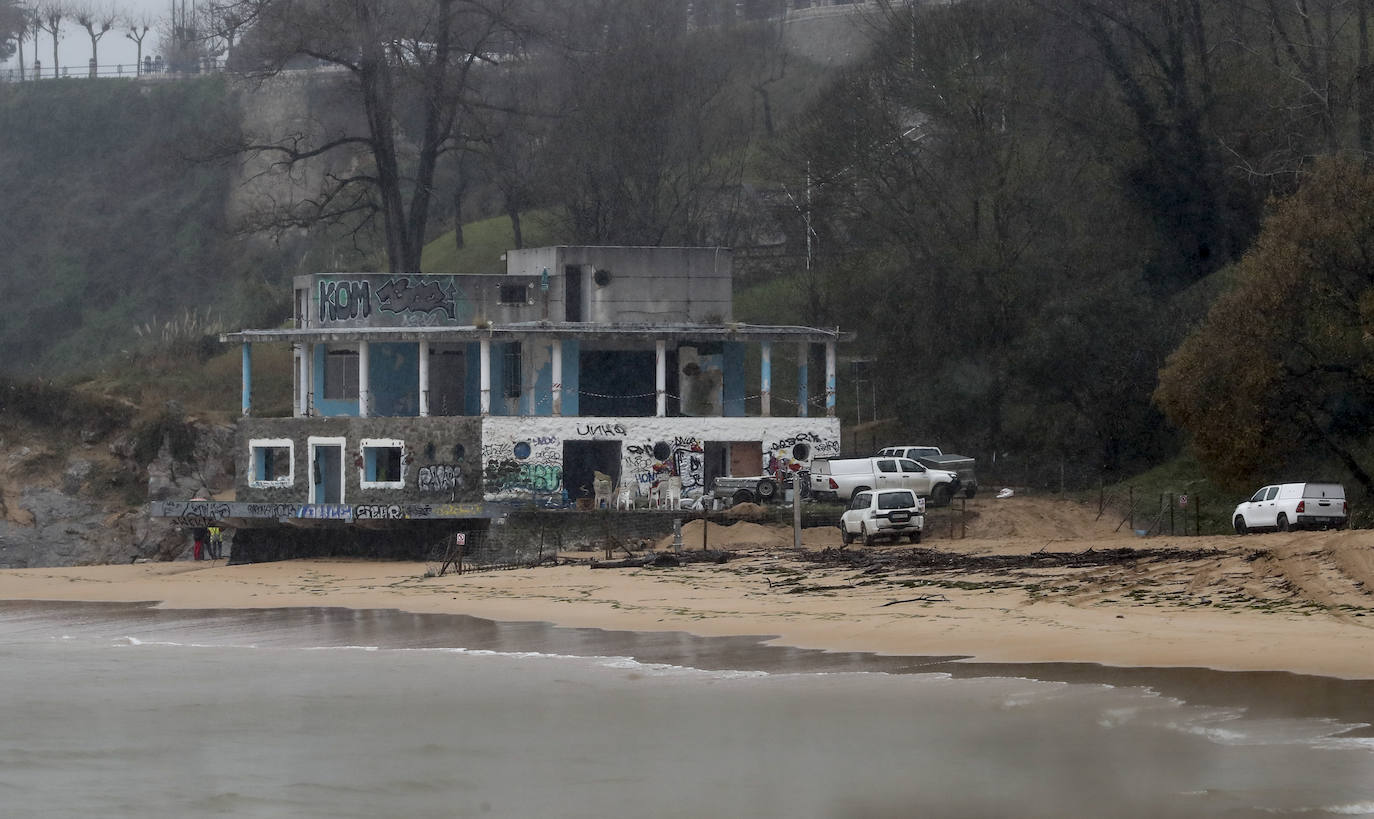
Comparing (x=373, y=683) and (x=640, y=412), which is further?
(x=640, y=412)

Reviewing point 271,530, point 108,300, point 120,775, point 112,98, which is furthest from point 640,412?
point 112,98

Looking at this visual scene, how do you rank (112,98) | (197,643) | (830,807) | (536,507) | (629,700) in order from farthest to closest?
(112,98) < (536,507) < (197,643) < (629,700) < (830,807)

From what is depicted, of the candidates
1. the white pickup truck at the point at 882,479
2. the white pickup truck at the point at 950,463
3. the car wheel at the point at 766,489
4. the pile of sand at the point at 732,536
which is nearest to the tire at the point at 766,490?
the car wheel at the point at 766,489

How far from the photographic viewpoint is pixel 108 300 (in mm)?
96750

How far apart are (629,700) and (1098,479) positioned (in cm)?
3170

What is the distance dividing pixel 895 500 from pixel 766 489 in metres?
6.98

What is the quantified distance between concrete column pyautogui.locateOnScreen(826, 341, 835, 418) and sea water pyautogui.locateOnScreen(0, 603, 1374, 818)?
2500cm

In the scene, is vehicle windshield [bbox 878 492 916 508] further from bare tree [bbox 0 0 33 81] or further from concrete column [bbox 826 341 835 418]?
bare tree [bbox 0 0 33 81]

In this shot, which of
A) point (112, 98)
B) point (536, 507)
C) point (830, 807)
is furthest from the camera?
point (112, 98)

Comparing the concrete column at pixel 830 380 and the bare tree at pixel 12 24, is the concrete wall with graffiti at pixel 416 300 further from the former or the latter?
the bare tree at pixel 12 24

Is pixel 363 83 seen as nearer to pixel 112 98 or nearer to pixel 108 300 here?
pixel 108 300

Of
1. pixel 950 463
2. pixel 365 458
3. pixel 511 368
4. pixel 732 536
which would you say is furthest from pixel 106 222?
pixel 732 536

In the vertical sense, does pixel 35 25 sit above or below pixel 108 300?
above

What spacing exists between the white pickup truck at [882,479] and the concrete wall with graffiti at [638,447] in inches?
146
